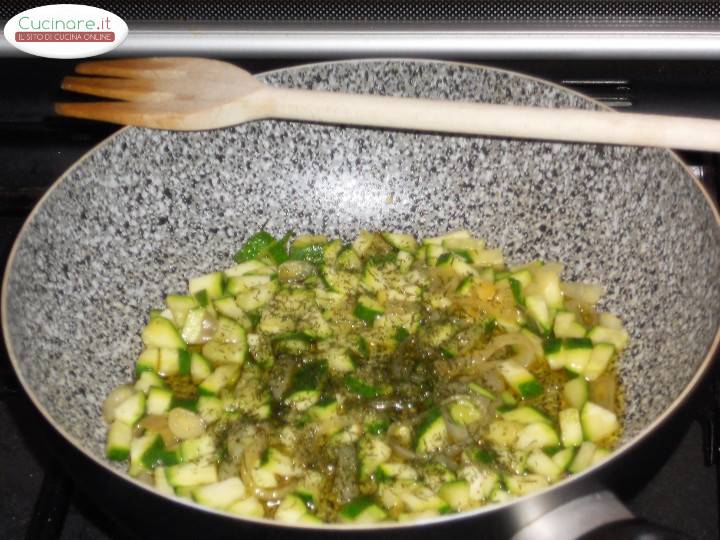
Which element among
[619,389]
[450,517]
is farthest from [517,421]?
[450,517]

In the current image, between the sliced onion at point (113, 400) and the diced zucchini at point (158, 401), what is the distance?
3 cm

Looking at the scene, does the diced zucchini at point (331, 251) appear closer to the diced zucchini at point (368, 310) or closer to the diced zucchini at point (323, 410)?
the diced zucchini at point (368, 310)

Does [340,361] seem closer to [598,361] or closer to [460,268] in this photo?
[460,268]

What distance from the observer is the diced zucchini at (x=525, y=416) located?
46.2 inches

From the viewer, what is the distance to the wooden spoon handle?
43.5 inches

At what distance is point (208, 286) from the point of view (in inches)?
55.0

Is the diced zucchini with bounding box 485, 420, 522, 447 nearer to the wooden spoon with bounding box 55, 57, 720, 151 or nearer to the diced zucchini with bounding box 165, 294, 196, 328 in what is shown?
the wooden spoon with bounding box 55, 57, 720, 151

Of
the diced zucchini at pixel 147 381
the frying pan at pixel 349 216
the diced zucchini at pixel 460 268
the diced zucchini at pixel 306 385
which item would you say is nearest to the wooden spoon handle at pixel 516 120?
the frying pan at pixel 349 216

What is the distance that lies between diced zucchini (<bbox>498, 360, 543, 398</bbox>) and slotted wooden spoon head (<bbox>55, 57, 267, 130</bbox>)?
0.56m

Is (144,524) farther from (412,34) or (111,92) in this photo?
(412,34)

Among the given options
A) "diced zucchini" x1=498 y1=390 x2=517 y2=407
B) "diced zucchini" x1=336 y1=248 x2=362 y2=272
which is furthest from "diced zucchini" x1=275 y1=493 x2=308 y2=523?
"diced zucchini" x1=336 y1=248 x2=362 y2=272

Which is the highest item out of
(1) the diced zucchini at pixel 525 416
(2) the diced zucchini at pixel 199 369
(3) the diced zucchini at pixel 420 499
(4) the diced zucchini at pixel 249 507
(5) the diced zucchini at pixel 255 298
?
(5) the diced zucchini at pixel 255 298

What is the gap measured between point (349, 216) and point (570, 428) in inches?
22.5

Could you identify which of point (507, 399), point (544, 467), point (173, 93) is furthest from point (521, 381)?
point (173, 93)
